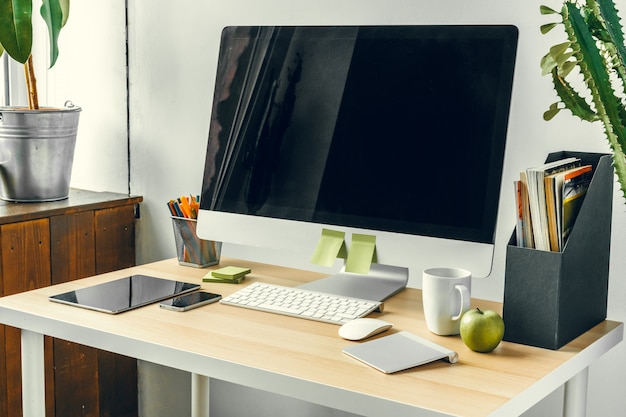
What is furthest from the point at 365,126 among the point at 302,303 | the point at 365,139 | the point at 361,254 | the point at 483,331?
the point at 483,331

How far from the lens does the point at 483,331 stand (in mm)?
1277

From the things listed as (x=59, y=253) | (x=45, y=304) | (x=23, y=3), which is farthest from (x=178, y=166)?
(x=45, y=304)

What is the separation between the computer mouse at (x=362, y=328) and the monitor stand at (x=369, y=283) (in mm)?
191

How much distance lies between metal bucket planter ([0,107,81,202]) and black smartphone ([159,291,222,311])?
2.68ft

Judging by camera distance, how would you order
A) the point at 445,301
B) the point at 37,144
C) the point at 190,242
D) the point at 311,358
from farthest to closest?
the point at 37,144, the point at 190,242, the point at 445,301, the point at 311,358

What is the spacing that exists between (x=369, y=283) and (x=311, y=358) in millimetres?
424

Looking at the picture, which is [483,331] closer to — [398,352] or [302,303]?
[398,352]

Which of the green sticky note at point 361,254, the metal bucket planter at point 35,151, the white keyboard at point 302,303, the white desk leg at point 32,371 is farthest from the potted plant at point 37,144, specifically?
the green sticky note at point 361,254

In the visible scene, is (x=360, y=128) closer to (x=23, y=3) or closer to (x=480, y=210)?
(x=480, y=210)

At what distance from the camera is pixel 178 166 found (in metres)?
2.30

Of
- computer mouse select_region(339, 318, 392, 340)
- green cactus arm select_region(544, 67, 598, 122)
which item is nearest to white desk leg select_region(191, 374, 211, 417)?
computer mouse select_region(339, 318, 392, 340)

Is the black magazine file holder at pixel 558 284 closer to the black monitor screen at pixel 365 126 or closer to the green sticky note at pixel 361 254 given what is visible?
the black monitor screen at pixel 365 126

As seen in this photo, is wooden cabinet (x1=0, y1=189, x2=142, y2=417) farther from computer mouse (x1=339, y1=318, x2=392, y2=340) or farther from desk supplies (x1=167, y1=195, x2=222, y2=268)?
computer mouse (x1=339, y1=318, x2=392, y2=340)

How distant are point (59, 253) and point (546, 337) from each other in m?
1.36
